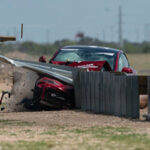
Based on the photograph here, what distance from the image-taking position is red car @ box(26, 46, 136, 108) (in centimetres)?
1606

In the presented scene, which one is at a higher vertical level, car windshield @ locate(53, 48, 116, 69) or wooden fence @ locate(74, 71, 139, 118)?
car windshield @ locate(53, 48, 116, 69)

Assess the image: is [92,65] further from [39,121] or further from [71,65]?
[39,121]

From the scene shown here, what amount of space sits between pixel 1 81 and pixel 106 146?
22.6 m

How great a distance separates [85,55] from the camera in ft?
58.7

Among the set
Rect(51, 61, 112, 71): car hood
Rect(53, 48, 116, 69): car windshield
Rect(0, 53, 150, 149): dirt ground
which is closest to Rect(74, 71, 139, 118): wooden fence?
Rect(0, 53, 150, 149): dirt ground

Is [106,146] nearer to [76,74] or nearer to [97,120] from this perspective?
[97,120]

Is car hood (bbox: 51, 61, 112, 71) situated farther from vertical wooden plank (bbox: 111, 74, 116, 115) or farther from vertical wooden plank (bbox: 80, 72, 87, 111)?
vertical wooden plank (bbox: 111, 74, 116, 115)

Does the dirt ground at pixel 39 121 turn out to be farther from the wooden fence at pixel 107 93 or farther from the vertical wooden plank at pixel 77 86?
the vertical wooden plank at pixel 77 86

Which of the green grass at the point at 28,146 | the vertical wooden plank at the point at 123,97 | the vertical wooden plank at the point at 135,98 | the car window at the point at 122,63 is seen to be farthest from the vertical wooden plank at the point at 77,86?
the green grass at the point at 28,146

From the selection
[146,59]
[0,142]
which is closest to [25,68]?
[0,142]

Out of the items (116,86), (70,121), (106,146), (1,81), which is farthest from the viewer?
(1,81)

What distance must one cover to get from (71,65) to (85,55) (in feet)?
2.59

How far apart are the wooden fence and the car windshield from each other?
1.33 m

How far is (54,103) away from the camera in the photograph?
53.3 ft
